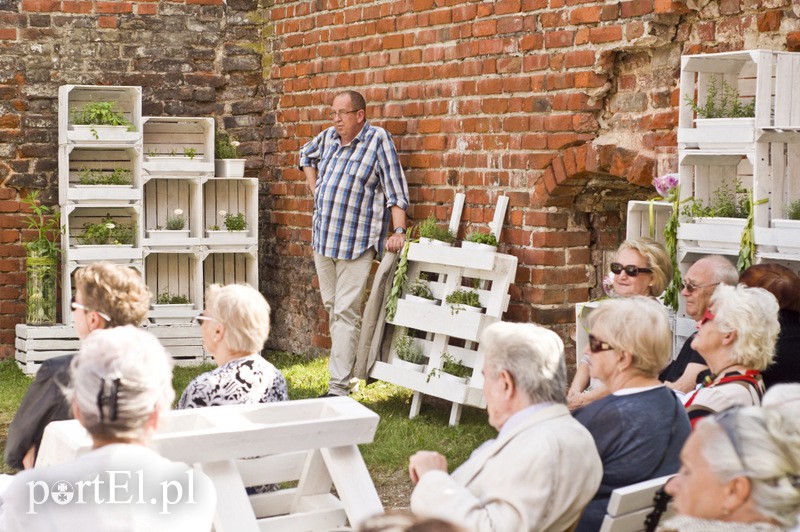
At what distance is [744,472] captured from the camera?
2.05m

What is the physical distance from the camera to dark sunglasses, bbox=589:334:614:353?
321cm

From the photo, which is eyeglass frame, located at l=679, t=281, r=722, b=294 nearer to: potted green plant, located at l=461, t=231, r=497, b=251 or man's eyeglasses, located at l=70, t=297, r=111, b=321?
potted green plant, located at l=461, t=231, r=497, b=251

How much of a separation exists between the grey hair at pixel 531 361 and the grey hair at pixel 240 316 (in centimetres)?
105

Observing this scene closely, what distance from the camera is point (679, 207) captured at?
4656mm

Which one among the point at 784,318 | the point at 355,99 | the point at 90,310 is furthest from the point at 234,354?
the point at 355,99

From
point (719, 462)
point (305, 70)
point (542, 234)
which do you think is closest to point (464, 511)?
point (719, 462)

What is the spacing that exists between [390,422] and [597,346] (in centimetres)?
294

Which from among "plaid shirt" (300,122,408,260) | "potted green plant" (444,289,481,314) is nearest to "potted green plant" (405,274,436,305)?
"potted green plant" (444,289,481,314)

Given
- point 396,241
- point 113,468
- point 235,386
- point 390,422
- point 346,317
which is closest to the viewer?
point 113,468

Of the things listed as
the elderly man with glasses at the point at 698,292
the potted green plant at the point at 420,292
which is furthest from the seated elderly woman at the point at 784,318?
the potted green plant at the point at 420,292

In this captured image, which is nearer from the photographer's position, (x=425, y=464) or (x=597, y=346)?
(x=425, y=464)

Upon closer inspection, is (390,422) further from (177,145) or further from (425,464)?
(425,464)

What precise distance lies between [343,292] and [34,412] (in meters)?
3.49

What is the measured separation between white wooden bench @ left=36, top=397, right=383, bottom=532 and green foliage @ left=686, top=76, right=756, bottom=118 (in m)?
2.06
